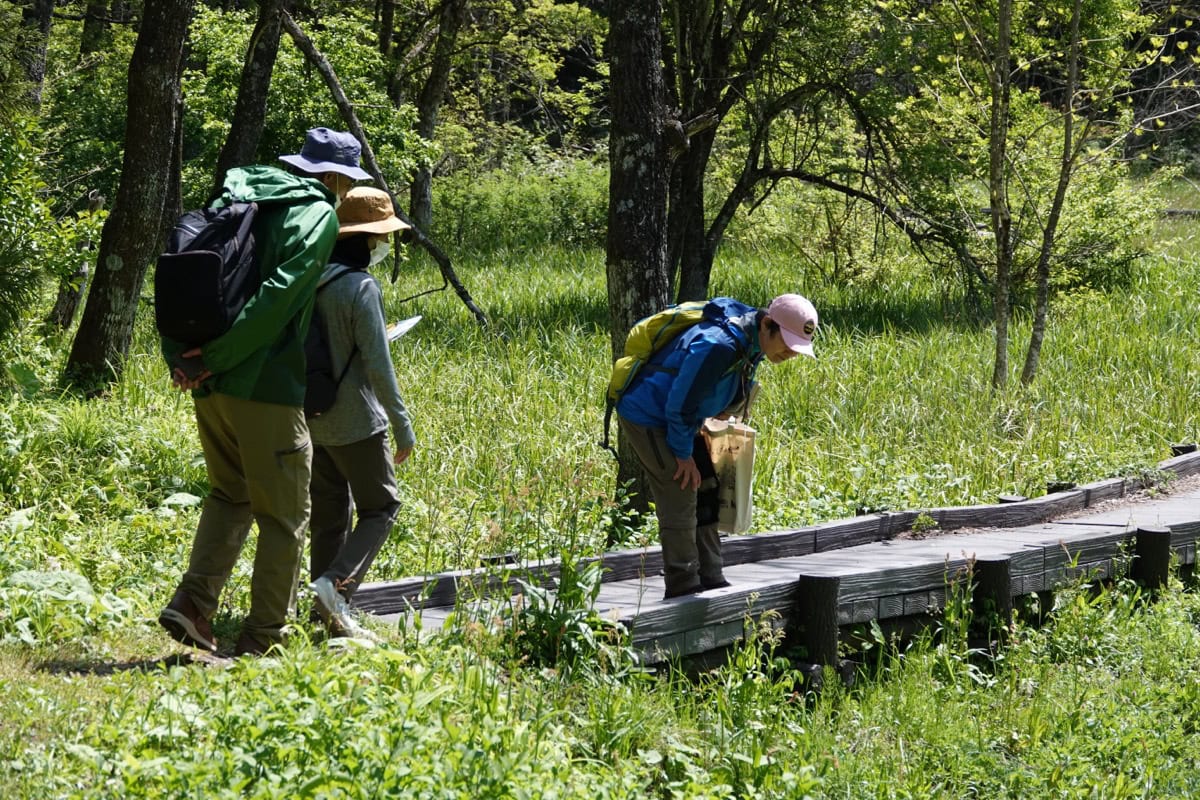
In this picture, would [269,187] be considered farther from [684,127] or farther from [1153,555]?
[1153,555]

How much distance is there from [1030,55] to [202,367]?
48.1 ft

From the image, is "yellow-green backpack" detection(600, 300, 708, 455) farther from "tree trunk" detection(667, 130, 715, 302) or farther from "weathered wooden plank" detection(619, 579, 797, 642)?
"tree trunk" detection(667, 130, 715, 302)

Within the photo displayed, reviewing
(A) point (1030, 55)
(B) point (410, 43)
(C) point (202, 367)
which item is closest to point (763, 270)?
(A) point (1030, 55)

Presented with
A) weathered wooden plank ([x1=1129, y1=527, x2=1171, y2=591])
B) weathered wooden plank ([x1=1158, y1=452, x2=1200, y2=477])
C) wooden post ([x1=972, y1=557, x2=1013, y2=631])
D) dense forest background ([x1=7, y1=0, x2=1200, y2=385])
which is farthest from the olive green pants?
weathered wooden plank ([x1=1158, y1=452, x2=1200, y2=477])

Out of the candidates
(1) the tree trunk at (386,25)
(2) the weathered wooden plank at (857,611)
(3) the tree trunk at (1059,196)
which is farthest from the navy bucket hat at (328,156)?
(1) the tree trunk at (386,25)

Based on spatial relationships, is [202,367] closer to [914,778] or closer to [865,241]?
[914,778]

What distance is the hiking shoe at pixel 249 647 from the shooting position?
4.61m

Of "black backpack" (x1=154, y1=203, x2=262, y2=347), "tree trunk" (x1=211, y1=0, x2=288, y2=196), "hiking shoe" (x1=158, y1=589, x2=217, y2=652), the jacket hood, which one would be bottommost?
"hiking shoe" (x1=158, y1=589, x2=217, y2=652)

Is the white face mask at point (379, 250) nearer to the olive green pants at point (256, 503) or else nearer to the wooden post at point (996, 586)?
the olive green pants at point (256, 503)

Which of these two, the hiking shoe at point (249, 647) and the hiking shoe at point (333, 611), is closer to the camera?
the hiking shoe at point (249, 647)

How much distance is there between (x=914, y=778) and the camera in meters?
5.41

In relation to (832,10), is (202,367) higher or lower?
lower

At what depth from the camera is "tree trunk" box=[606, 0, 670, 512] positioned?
7.63m

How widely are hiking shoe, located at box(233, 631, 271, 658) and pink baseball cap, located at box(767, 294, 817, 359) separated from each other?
2.49m
